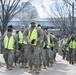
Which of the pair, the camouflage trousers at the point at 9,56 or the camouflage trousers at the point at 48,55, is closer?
the camouflage trousers at the point at 9,56

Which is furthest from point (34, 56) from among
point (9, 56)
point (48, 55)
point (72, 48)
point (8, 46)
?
point (72, 48)

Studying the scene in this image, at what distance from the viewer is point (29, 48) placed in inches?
500

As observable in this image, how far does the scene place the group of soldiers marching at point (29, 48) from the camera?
12616mm

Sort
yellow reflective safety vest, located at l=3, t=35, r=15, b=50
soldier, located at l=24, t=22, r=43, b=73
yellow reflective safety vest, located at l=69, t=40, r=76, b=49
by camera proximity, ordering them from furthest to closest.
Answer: yellow reflective safety vest, located at l=69, t=40, r=76, b=49, yellow reflective safety vest, located at l=3, t=35, r=15, b=50, soldier, located at l=24, t=22, r=43, b=73

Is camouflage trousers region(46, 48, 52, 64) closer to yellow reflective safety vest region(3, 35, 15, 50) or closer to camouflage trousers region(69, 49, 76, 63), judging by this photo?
yellow reflective safety vest region(3, 35, 15, 50)

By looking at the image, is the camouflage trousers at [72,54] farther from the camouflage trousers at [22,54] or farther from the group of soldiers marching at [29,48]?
the camouflage trousers at [22,54]

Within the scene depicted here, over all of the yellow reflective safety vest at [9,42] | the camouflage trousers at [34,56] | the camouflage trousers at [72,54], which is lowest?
the camouflage trousers at [72,54]

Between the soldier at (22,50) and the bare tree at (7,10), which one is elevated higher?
the bare tree at (7,10)

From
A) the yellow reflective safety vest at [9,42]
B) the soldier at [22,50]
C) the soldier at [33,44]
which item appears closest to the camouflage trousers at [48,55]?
the soldier at [22,50]

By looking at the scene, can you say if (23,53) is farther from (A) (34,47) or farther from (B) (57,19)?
(B) (57,19)

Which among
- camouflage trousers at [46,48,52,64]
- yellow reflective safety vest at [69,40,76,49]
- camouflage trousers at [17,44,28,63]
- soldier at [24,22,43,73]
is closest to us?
soldier at [24,22,43,73]

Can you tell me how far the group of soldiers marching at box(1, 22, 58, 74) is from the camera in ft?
41.4

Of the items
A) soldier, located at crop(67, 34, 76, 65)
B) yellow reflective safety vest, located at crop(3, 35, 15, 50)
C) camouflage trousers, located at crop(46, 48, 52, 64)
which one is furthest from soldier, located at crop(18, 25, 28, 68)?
soldier, located at crop(67, 34, 76, 65)

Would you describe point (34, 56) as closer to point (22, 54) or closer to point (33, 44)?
point (33, 44)
